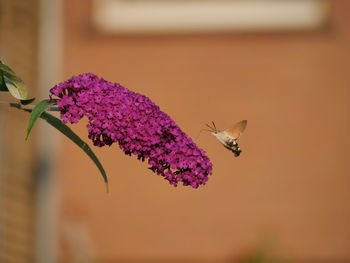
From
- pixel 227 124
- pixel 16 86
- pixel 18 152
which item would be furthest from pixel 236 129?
pixel 227 124

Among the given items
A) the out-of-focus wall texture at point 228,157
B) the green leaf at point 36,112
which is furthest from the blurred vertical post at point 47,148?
the green leaf at point 36,112

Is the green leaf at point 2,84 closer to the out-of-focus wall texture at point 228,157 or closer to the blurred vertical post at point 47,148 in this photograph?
the blurred vertical post at point 47,148

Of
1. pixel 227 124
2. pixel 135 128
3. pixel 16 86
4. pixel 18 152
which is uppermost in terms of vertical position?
pixel 227 124

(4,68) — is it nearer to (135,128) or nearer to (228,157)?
(135,128)

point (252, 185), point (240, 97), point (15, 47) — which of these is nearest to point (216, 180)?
point (252, 185)

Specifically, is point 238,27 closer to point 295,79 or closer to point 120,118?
point 295,79

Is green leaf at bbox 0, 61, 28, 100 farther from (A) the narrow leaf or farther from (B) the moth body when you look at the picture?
(B) the moth body
